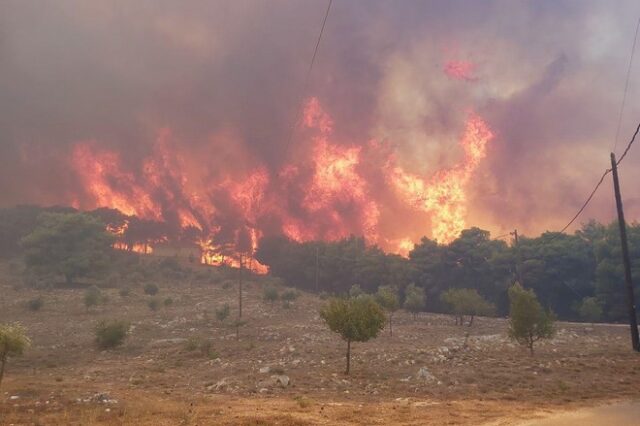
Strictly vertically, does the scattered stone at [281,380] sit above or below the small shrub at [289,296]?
below

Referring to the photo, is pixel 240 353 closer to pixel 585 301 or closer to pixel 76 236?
pixel 585 301

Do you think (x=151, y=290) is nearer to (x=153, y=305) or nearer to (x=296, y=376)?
(x=153, y=305)

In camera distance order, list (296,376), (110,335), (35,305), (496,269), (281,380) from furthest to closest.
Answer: (496,269) < (35,305) < (110,335) < (296,376) < (281,380)

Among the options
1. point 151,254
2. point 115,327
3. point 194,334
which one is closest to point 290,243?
point 151,254

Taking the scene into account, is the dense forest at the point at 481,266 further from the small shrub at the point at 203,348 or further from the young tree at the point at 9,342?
the young tree at the point at 9,342

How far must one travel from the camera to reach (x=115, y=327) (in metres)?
37.6

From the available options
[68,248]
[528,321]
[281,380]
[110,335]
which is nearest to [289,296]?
[110,335]

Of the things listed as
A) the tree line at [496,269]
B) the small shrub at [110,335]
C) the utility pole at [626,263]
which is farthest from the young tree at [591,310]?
the small shrub at [110,335]

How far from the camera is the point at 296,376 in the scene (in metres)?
25.6

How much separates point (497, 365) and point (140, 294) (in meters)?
58.4

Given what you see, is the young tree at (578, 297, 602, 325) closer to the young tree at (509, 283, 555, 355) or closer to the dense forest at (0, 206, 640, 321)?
the dense forest at (0, 206, 640, 321)

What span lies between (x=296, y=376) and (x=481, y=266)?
187 ft

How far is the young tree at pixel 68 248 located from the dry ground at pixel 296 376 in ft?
85.0

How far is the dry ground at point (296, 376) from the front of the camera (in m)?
17.1
